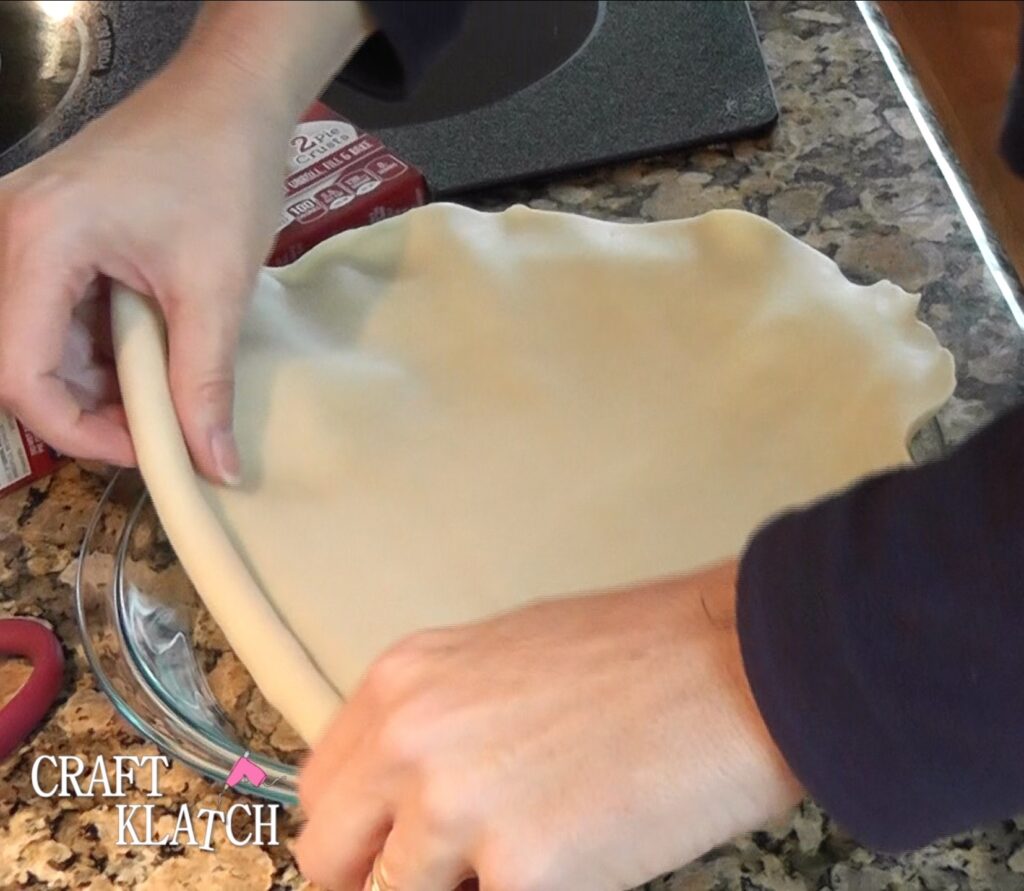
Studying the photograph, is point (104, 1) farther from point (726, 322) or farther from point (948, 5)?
point (948, 5)

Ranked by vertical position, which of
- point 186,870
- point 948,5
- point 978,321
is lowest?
point 948,5

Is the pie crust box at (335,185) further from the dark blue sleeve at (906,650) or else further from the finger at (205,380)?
the dark blue sleeve at (906,650)

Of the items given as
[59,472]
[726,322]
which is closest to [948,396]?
[726,322]

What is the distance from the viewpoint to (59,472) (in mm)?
593

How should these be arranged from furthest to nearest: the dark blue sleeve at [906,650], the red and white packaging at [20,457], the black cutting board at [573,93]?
the black cutting board at [573,93] → the red and white packaging at [20,457] → the dark blue sleeve at [906,650]

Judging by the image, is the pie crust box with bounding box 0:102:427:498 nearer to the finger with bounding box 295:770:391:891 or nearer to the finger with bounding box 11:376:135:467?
the finger with bounding box 11:376:135:467

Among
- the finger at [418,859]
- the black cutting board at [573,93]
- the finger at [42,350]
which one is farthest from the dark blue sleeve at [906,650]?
the black cutting board at [573,93]

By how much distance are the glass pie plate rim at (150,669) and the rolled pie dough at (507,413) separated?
0.06 metres

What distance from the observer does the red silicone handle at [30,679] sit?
48 centimetres

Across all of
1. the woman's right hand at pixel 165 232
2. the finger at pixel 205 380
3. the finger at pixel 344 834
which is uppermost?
the woman's right hand at pixel 165 232

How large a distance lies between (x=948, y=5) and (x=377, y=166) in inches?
59.3

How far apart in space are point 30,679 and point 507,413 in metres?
0.23

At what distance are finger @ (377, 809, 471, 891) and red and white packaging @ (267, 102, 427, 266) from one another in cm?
35

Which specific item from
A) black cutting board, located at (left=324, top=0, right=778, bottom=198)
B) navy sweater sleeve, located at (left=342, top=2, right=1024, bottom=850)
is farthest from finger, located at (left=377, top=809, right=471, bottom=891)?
black cutting board, located at (left=324, top=0, right=778, bottom=198)
